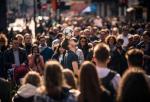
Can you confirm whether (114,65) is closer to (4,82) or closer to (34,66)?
(34,66)

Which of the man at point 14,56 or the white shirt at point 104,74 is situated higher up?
the white shirt at point 104,74

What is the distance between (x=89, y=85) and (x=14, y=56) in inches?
320

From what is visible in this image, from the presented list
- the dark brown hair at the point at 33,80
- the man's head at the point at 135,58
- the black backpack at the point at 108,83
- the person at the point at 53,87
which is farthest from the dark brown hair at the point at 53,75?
the man's head at the point at 135,58

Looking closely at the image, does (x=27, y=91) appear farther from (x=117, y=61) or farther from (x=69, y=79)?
(x=117, y=61)

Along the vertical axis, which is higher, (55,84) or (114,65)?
(55,84)

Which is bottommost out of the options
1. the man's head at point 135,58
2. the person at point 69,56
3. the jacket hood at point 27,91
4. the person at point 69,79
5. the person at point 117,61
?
the person at point 117,61

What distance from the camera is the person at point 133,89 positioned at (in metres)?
8.59

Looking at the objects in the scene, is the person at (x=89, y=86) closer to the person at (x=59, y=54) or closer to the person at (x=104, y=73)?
the person at (x=104, y=73)

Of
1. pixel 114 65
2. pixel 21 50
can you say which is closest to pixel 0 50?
pixel 21 50

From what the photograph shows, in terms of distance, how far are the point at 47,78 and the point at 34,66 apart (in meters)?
6.75

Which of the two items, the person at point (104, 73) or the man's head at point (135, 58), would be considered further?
the man's head at point (135, 58)

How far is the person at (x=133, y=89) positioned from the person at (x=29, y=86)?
1332 millimetres

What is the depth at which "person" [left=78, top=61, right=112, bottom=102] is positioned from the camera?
884 cm

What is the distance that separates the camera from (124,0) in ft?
133
